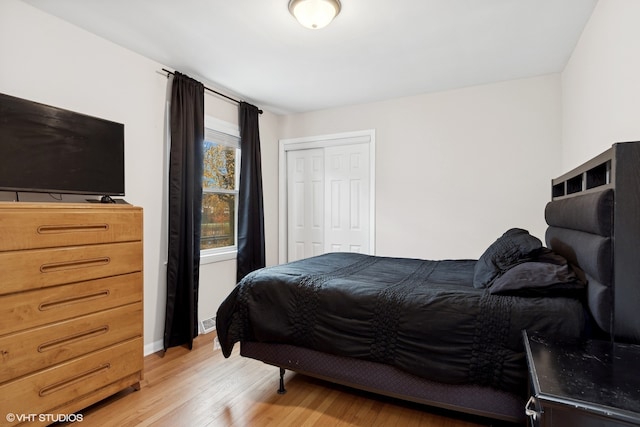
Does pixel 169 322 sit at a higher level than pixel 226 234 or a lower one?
lower

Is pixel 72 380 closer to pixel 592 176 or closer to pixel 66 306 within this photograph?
pixel 66 306

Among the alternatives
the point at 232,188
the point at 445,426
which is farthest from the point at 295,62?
the point at 445,426

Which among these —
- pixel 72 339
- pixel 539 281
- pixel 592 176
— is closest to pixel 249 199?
pixel 72 339

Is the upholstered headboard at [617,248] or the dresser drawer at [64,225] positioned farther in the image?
the dresser drawer at [64,225]

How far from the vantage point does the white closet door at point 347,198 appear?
155 inches

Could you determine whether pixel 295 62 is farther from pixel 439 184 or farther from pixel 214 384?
pixel 214 384

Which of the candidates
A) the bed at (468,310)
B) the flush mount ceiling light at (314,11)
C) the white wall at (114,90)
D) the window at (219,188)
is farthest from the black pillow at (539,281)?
the window at (219,188)

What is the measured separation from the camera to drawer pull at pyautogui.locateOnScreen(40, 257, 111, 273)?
1688mm

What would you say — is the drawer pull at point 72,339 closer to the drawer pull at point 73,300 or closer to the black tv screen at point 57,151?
the drawer pull at point 73,300

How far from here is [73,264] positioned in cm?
180

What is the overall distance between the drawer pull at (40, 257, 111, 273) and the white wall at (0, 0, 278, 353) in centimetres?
81

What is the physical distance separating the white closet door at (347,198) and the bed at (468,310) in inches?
67.7

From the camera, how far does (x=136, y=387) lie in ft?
7.06

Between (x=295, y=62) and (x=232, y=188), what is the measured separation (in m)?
1.61
